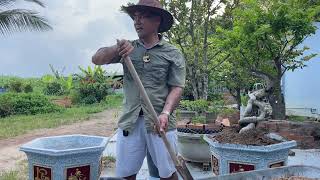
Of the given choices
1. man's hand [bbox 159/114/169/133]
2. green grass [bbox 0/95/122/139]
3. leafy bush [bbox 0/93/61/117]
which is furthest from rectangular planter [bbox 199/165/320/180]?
leafy bush [bbox 0/93/61/117]

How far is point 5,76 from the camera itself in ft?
81.4

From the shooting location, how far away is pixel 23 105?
48.6ft

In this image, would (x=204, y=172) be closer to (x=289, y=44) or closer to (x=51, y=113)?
(x=289, y=44)

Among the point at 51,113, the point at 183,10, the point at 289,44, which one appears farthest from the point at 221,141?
the point at 51,113

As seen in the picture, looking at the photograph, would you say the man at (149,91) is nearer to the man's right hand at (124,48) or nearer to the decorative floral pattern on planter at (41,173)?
the man's right hand at (124,48)

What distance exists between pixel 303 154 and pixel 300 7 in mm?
2179

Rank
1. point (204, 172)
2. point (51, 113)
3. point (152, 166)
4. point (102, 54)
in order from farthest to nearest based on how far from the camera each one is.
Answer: point (51, 113) → point (204, 172) → point (152, 166) → point (102, 54)

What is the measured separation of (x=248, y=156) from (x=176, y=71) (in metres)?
1.03

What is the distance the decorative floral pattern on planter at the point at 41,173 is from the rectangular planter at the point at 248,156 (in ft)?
4.58

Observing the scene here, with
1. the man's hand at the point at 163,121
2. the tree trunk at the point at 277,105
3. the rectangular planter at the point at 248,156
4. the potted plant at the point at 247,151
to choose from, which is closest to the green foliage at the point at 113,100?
the tree trunk at the point at 277,105

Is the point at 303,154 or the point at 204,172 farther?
the point at 303,154

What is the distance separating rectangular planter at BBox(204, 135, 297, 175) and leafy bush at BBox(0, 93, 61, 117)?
1230 centimetres

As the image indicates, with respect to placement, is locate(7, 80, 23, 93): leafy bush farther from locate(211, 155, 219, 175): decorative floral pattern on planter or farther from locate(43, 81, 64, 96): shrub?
locate(211, 155, 219, 175): decorative floral pattern on planter

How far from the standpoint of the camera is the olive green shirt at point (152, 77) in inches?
109
